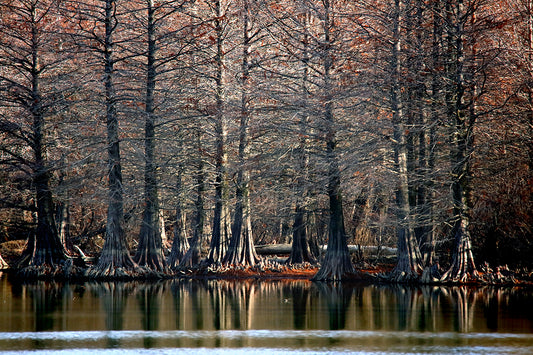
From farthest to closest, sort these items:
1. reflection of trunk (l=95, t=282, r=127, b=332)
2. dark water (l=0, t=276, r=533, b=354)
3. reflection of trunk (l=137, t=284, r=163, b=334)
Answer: reflection of trunk (l=95, t=282, r=127, b=332) → reflection of trunk (l=137, t=284, r=163, b=334) → dark water (l=0, t=276, r=533, b=354)

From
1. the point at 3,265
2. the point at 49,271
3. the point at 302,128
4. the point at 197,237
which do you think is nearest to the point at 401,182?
the point at 302,128

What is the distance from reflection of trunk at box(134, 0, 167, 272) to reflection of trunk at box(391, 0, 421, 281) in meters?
7.43

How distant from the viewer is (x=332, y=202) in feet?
67.9

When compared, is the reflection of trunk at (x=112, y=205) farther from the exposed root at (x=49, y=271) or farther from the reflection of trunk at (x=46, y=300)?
the reflection of trunk at (x=46, y=300)

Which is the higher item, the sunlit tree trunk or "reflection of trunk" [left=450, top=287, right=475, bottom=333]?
the sunlit tree trunk

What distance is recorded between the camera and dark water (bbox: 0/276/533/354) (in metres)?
9.54

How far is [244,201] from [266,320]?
10.8 metres

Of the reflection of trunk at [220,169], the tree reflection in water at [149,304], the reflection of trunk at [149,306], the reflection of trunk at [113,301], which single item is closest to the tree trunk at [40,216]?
the reflection of trunk at [113,301]

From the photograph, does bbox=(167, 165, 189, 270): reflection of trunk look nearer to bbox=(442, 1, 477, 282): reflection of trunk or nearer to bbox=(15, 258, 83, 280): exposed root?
bbox=(15, 258, 83, 280): exposed root

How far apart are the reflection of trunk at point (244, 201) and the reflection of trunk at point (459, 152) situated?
6463 millimetres

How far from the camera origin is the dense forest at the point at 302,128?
737 inches

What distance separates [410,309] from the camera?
1338 cm

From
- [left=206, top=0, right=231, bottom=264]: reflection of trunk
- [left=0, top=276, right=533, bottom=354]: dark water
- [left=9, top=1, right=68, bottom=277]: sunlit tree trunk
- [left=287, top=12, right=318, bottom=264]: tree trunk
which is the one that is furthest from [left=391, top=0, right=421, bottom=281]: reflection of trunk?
[left=9, top=1, right=68, bottom=277]: sunlit tree trunk

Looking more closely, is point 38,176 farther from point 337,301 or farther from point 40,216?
point 337,301
